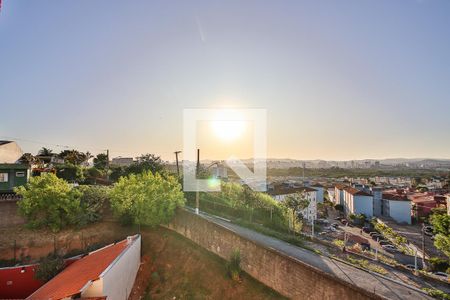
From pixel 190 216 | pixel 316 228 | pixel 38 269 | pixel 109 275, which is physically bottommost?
pixel 316 228

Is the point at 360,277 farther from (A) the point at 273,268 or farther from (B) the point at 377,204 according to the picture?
(B) the point at 377,204

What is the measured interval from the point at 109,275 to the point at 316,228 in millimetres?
38808

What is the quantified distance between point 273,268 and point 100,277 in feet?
26.0

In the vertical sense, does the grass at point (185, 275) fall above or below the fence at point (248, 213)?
below

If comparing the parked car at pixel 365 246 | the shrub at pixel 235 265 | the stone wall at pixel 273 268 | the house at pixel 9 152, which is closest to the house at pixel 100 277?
the stone wall at pixel 273 268

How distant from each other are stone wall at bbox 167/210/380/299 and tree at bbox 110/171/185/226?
1849 mm

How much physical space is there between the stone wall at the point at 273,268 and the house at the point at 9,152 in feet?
101

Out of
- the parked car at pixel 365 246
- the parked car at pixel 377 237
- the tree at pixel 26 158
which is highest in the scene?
the tree at pixel 26 158

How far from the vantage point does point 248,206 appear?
91.4ft

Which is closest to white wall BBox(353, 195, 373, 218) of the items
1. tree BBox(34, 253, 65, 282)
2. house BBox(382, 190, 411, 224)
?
house BBox(382, 190, 411, 224)

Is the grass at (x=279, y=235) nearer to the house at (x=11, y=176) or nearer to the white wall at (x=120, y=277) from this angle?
the white wall at (x=120, y=277)

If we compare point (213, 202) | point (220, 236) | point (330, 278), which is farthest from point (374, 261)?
point (213, 202)

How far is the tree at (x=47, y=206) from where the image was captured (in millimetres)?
22047

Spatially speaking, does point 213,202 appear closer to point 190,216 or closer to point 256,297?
point 190,216
